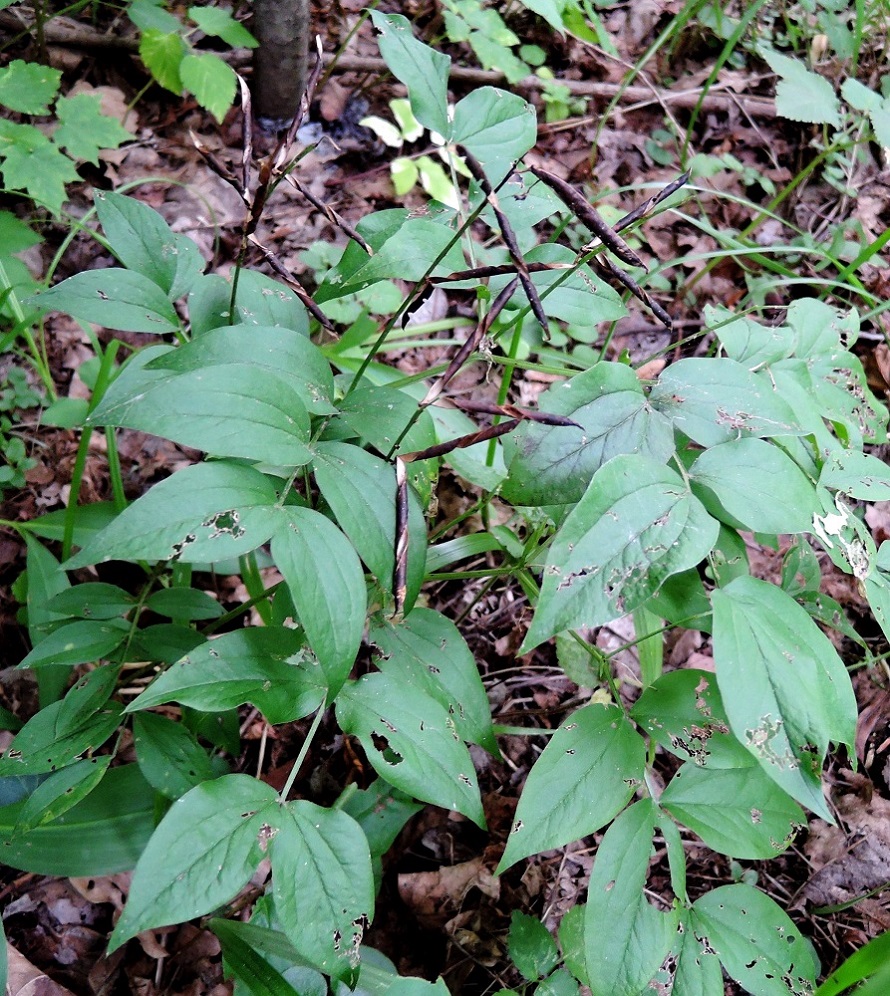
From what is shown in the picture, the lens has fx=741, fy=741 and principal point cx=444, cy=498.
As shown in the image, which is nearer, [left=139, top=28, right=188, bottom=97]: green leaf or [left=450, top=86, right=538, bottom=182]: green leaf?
[left=450, top=86, right=538, bottom=182]: green leaf

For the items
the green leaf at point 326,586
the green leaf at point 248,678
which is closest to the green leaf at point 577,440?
the green leaf at point 326,586

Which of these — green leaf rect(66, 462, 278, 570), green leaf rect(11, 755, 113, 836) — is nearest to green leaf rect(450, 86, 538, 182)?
green leaf rect(66, 462, 278, 570)

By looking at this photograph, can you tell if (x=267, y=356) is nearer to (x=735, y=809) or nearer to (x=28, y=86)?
(x=735, y=809)

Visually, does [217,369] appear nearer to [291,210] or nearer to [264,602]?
[264,602]

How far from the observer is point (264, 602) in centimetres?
162

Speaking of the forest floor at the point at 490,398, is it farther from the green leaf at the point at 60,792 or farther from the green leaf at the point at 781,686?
the green leaf at the point at 781,686

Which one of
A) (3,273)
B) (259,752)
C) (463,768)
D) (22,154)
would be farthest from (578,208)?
(22,154)

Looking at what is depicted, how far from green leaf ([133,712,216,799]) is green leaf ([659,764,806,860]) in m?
0.78

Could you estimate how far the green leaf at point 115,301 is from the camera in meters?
1.21

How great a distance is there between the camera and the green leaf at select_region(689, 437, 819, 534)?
103cm

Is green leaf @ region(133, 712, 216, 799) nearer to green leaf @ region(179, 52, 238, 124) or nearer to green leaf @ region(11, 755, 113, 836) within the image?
green leaf @ region(11, 755, 113, 836)

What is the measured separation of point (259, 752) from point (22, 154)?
1681 mm

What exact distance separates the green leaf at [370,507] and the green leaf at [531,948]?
2.35 ft

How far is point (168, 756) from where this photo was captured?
1.27m
